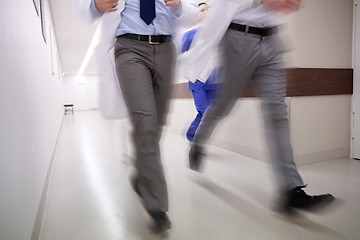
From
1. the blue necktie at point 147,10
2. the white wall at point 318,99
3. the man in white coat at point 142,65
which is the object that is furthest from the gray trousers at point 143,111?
the white wall at point 318,99

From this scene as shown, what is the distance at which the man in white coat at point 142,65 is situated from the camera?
1183mm

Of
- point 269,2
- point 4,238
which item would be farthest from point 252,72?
point 4,238

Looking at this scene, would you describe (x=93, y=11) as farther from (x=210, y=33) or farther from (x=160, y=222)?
(x=160, y=222)

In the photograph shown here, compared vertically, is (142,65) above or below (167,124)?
above

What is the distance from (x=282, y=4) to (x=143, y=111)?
2.73 ft

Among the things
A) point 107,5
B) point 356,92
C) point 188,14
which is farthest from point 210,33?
point 356,92

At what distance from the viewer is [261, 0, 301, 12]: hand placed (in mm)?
1188

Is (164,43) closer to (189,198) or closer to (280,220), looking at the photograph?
(189,198)

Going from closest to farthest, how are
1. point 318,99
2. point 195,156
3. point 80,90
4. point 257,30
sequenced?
point 257,30 → point 195,156 → point 318,99 → point 80,90

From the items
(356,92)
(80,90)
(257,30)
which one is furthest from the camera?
(80,90)

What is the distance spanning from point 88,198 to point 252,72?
50.3 inches

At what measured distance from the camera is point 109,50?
1.35m

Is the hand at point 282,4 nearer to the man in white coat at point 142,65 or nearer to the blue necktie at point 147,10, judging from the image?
the man in white coat at point 142,65

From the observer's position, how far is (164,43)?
1289 millimetres
